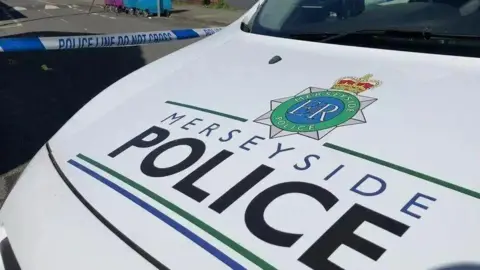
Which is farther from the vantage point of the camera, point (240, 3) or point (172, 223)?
point (240, 3)

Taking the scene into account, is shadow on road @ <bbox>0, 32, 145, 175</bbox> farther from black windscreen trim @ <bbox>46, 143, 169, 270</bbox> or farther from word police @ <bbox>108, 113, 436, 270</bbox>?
word police @ <bbox>108, 113, 436, 270</bbox>

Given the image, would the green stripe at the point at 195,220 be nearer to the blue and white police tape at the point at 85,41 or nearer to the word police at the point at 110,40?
the blue and white police tape at the point at 85,41

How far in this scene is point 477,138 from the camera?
1346 millimetres

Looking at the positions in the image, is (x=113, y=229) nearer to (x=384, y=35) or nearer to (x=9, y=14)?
(x=384, y=35)

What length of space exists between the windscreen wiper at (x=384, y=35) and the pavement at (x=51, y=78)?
292cm

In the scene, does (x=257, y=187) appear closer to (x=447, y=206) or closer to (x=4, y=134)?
(x=447, y=206)

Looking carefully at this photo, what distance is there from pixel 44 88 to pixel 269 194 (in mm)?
7073

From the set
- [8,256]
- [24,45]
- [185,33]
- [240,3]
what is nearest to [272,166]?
[8,256]

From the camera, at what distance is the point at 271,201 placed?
133cm

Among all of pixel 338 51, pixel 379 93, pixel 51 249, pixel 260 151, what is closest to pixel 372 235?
pixel 260 151

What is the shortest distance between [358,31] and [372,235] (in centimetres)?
113

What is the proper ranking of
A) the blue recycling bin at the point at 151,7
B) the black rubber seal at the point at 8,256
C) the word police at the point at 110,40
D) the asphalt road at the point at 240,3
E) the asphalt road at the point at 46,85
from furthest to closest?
the asphalt road at the point at 240,3
the blue recycling bin at the point at 151,7
the asphalt road at the point at 46,85
the word police at the point at 110,40
the black rubber seal at the point at 8,256

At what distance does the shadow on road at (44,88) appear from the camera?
17.6 ft

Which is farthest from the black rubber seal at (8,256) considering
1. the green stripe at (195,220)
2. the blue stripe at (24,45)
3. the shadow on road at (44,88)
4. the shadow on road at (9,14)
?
the shadow on road at (9,14)
